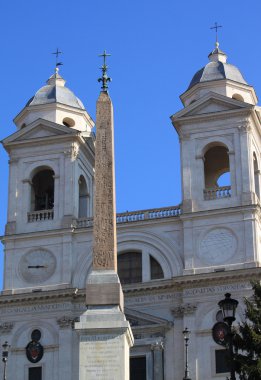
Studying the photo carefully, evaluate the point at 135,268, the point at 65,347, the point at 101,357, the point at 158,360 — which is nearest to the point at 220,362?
the point at 158,360

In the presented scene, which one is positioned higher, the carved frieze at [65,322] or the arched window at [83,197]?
the arched window at [83,197]

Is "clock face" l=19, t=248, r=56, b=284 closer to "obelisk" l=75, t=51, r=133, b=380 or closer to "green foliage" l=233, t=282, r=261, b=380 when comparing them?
"green foliage" l=233, t=282, r=261, b=380

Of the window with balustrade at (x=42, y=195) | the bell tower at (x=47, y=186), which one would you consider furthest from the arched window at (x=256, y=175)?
the window with balustrade at (x=42, y=195)

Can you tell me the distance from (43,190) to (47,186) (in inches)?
11.5

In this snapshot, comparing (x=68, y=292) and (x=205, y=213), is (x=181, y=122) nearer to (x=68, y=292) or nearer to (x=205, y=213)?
(x=205, y=213)

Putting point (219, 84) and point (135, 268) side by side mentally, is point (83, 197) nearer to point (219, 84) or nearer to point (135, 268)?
point (135, 268)

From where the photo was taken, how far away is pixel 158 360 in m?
44.7

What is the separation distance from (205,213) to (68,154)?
25.9 ft

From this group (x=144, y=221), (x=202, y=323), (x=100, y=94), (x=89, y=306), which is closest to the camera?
(x=89, y=306)

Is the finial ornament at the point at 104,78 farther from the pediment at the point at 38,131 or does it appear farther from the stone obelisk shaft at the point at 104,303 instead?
the pediment at the point at 38,131

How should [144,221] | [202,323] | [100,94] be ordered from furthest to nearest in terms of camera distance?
1. [144,221]
2. [202,323]
3. [100,94]

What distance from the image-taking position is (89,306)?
2684 cm

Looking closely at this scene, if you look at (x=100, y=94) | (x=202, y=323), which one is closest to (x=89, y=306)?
(x=100, y=94)

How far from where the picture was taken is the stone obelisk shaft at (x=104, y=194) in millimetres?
27750
